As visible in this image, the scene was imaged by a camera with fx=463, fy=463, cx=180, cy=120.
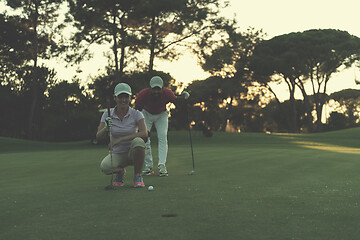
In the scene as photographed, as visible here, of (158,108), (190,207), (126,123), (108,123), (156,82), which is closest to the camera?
(190,207)

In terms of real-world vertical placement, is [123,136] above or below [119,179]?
above

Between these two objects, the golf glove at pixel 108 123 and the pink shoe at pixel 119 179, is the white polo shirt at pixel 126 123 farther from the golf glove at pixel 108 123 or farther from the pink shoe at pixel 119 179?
the pink shoe at pixel 119 179

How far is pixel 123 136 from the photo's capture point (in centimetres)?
732

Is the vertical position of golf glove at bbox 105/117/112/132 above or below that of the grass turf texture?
above

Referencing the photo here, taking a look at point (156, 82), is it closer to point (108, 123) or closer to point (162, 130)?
point (162, 130)

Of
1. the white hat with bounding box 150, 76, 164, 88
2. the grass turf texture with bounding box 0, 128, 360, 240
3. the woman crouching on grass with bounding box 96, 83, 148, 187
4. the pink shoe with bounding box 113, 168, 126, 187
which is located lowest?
the grass turf texture with bounding box 0, 128, 360, 240

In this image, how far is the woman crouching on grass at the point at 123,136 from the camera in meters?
7.03

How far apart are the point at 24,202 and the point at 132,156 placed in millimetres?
1923

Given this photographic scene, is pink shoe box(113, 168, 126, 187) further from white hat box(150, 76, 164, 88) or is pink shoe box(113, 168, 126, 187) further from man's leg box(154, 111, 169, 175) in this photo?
white hat box(150, 76, 164, 88)

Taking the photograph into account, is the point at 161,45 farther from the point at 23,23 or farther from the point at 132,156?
the point at 132,156

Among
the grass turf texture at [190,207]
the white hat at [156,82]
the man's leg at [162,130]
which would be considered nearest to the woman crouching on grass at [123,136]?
the grass turf texture at [190,207]

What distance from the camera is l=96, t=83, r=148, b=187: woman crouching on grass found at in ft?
23.1

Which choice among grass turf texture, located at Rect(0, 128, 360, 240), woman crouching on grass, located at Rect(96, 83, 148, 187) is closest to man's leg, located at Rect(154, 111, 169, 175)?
grass turf texture, located at Rect(0, 128, 360, 240)

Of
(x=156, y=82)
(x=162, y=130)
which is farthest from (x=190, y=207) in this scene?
(x=162, y=130)
